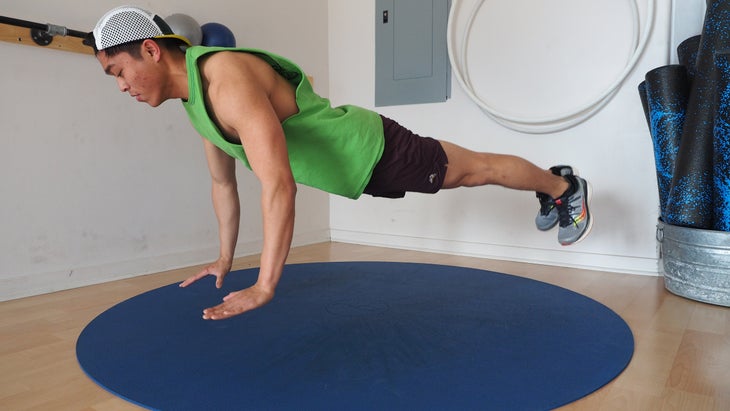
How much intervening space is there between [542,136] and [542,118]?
0.20 meters

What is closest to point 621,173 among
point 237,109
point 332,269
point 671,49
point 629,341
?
point 671,49

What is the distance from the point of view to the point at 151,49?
165cm

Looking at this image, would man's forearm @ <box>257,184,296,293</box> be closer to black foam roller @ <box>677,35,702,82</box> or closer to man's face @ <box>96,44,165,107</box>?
man's face @ <box>96,44,165,107</box>

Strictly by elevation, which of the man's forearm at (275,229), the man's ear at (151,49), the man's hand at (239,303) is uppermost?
the man's ear at (151,49)

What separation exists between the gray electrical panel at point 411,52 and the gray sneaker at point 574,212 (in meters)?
1.32

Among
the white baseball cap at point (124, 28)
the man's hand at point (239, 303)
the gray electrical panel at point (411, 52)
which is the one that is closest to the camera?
the man's hand at point (239, 303)

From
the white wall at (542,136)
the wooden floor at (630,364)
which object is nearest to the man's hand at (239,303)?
the wooden floor at (630,364)

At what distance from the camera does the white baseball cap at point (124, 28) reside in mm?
1582

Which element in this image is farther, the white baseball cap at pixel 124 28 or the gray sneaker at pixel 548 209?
the gray sneaker at pixel 548 209

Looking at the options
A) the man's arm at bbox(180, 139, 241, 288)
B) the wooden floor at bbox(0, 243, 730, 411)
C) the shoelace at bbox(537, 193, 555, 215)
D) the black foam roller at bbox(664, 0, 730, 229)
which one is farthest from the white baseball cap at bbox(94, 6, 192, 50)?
the black foam roller at bbox(664, 0, 730, 229)

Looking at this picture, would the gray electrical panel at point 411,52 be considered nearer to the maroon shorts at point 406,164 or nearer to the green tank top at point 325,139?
the maroon shorts at point 406,164

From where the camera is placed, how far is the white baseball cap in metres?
1.58

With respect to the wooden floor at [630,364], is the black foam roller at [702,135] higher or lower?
higher

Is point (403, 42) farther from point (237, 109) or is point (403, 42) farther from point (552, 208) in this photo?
point (237, 109)
